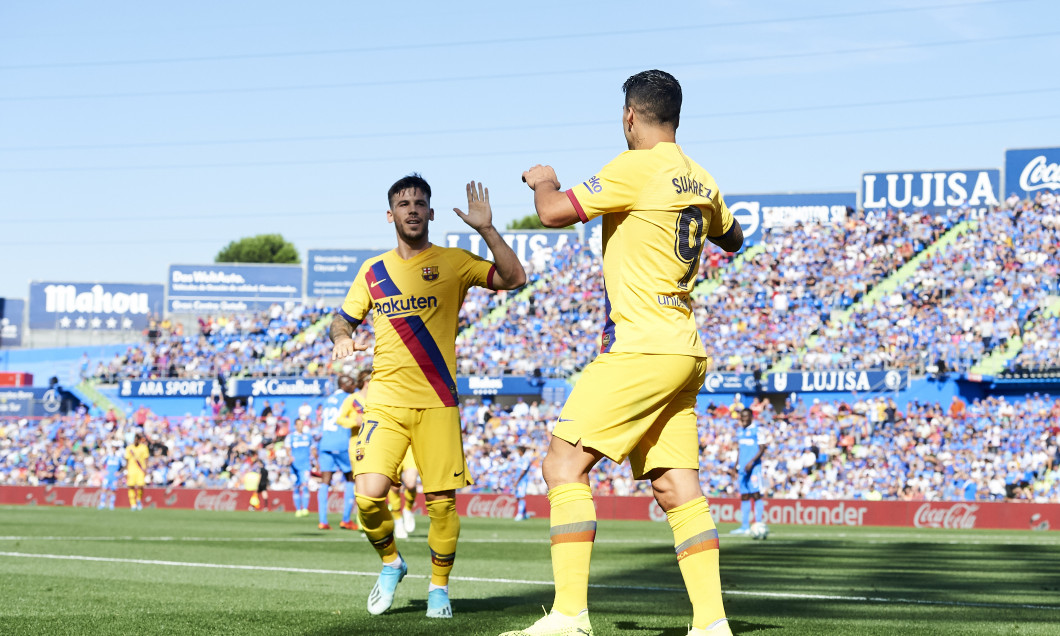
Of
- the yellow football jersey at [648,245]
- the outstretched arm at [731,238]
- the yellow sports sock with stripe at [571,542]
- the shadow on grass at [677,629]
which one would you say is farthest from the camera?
the shadow on grass at [677,629]

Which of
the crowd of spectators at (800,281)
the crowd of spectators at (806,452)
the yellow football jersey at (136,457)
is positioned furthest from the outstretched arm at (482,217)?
the crowd of spectators at (800,281)

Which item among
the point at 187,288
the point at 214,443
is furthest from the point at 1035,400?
the point at 187,288

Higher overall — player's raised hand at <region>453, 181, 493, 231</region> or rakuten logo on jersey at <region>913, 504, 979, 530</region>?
player's raised hand at <region>453, 181, 493, 231</region>

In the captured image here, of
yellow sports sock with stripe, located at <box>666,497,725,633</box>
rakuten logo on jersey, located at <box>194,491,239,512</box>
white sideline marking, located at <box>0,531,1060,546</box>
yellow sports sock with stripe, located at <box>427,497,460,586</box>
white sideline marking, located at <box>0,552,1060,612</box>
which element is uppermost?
yellow sports sock with stripe, located at <box>666,497,725,633</box>

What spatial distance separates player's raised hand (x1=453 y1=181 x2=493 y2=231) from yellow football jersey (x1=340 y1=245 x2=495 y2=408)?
1.00 m

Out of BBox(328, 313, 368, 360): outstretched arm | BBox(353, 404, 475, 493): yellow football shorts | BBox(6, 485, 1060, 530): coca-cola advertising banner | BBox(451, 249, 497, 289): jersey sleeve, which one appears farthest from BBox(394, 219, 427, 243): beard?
BBox(6, 485, 1060, 530): coca-cola advertising banner

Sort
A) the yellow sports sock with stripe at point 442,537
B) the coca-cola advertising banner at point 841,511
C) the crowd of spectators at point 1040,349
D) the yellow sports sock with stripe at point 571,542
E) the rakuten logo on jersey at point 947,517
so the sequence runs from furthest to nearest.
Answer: the crowd of spectators at point 1040,349
the rakuten logo on jersey at point 947,517
the coca-cola advertising banner at point 841,511
the yellow sports sock with stripe at point 442,537
the yellow sports sock with stripe at point 571,542

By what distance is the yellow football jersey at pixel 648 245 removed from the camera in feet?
16.9

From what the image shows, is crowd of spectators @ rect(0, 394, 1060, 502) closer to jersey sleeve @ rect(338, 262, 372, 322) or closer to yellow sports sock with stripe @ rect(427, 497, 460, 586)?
yellow sports sock with stripe @ rect(427, 497, 460, 586)

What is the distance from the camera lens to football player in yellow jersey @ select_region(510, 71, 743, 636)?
502 centimetres

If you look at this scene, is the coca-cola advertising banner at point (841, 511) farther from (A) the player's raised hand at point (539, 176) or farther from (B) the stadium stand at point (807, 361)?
(A) the player's raised hand at point (539, 176)

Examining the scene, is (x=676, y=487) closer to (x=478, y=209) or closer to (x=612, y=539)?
(x=478, y=209)

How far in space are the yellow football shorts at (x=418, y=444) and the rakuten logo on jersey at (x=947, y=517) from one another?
22015mm

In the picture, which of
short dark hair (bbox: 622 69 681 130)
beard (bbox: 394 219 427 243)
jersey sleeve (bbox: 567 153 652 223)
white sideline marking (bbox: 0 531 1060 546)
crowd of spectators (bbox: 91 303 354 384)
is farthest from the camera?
crowd of spectators (bbox: 91 303 354 384)
